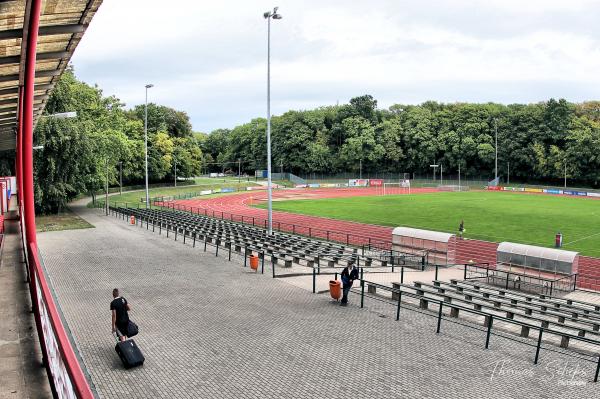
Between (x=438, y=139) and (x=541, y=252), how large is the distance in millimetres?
92548

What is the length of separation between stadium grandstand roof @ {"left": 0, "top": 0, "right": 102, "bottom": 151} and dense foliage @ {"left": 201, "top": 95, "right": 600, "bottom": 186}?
98385 millimetres

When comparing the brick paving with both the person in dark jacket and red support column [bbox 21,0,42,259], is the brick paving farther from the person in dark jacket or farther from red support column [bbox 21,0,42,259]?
red support column [bbox 21,0,42,259]

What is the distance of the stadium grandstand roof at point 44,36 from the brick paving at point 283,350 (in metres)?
6.51

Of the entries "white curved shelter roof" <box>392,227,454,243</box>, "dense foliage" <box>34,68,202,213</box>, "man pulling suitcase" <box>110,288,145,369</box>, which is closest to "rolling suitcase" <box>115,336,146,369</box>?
"man pulling suitcase" <box>110,288,145,369</box>

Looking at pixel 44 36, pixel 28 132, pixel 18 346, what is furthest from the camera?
pixel 44 36

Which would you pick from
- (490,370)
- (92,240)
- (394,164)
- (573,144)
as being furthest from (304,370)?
(394,164)

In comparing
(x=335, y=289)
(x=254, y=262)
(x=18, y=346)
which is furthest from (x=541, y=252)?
(x=18, y=346)

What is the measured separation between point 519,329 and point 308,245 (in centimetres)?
1408

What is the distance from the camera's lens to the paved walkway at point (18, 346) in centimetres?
677

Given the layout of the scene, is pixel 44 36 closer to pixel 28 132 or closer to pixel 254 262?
pixel 28 132

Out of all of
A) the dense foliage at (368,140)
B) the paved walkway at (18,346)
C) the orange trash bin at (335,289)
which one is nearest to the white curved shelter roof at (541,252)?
the orange trash bin at (335,289)

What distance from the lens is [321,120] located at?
126 m

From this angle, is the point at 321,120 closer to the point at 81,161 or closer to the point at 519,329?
the point at 81,161

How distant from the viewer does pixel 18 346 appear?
8.31 m
